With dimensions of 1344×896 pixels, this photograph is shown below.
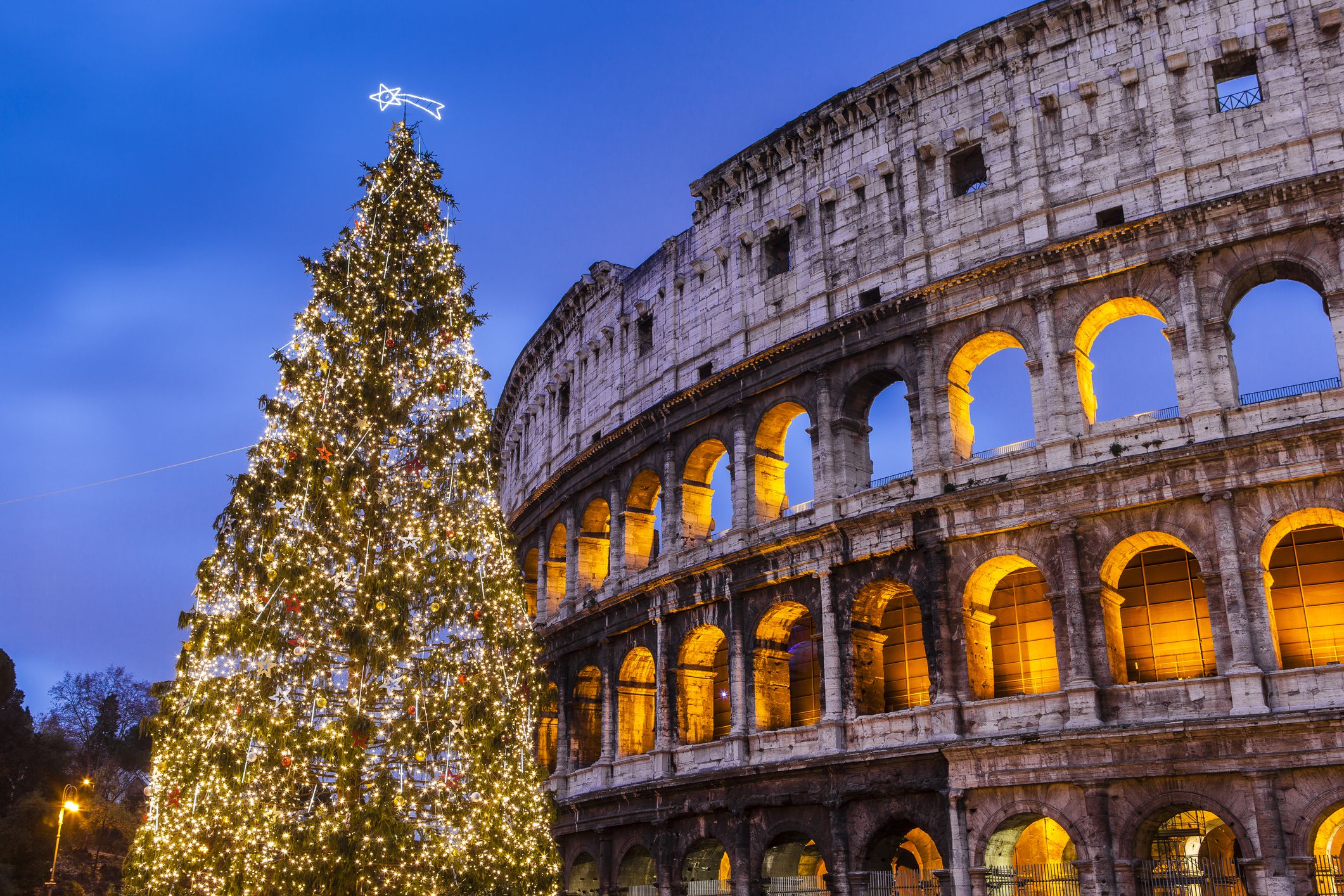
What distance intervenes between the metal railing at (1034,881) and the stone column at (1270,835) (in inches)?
95.0

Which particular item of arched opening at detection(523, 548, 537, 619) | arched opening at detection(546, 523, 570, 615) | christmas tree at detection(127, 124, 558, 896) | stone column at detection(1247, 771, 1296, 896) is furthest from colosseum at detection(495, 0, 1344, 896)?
christmas tree at detection(127, 124, 558, 896)

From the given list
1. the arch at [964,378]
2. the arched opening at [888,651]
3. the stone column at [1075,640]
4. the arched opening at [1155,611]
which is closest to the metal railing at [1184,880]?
the stone column at [1075,640]

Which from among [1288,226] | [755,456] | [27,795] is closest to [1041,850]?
[755,456]

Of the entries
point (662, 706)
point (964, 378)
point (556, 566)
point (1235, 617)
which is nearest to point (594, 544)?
point (556, 566)

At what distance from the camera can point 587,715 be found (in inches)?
1006

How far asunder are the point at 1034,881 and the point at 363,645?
9877 mm

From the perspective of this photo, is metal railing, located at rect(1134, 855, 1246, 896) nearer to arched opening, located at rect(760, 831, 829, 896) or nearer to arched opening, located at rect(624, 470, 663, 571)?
arched opening, located at rect(760, 831, 829, 896)

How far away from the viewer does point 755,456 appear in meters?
21.9

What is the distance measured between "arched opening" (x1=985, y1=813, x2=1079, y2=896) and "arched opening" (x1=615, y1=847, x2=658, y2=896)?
745cm

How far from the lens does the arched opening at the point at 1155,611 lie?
16734 millimetres

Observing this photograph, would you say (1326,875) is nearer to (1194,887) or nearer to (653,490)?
(1194,887)

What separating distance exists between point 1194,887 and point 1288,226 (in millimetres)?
9385

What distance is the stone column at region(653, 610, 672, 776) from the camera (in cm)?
2172

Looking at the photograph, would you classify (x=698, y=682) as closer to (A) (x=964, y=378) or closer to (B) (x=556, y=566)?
(B) (x=556, y=566)
